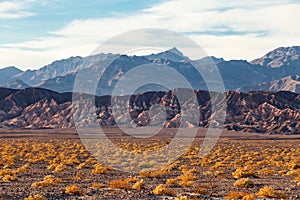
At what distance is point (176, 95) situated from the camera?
155250mm

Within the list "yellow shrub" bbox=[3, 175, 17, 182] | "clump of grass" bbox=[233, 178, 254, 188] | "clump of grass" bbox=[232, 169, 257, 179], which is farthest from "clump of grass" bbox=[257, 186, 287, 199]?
"yellow shrub" bbox=[3, 175, 17, 182]

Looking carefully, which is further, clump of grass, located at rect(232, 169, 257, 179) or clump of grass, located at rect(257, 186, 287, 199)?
clump of grass, located at rect(232, 169, 257, 179)

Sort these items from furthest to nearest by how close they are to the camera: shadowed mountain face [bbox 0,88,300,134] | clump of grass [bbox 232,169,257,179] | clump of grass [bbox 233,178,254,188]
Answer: shadowed mountain face [bbox 0,88,300,134] < clump of grass [bbox 232,169,257,179] < clump of grass [bbox 233,178,254,188]

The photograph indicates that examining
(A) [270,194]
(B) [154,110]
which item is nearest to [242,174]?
(A) [270,194]

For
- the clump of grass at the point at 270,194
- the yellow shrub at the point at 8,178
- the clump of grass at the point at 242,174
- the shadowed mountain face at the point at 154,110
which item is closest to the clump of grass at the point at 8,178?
the yellow shrub at the point at 8,178

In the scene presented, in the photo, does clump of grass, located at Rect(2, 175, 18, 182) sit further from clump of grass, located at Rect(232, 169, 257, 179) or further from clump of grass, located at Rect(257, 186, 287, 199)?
clump of grass, located at Rect(257, 186, 287, 199)

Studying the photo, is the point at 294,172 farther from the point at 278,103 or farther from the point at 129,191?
the point at 278,103

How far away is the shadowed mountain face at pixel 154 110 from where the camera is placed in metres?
127

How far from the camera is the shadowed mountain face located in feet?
417

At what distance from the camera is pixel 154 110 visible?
14712cm

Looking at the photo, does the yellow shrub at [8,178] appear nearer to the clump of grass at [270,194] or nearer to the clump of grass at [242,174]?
the clump of grass at [242,174]

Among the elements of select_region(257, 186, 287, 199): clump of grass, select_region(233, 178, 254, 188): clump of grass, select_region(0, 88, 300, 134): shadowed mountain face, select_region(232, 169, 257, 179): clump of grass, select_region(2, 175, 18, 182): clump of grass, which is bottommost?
select_region(0, 88, 300, 134): shadowed mountain face

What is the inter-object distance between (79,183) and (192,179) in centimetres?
582

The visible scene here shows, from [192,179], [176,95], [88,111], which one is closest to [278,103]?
[176,95]
